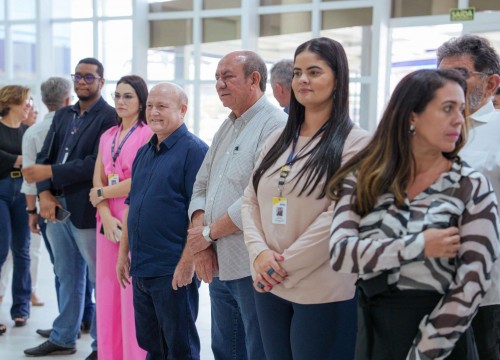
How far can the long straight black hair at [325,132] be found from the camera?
2299 mm

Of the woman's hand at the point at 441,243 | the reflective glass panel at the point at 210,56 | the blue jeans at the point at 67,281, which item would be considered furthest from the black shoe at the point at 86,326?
the reflective glass panel at the point at 210,56

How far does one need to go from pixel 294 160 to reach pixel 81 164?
7.12 feet

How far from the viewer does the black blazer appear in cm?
419

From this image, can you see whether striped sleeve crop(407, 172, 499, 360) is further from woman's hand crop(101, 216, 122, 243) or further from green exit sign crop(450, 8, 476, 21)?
green exit sign crop(450, 8, 476, 21)

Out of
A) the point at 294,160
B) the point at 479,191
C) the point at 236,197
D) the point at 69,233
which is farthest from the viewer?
the point at 69,233

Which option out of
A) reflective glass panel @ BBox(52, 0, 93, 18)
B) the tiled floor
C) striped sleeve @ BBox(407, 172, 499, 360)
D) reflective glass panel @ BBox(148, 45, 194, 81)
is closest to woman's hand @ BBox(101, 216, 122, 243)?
the tiled floor

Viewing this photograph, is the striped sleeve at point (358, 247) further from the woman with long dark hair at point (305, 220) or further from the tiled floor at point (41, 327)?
the tiled floor at point (41, 327)

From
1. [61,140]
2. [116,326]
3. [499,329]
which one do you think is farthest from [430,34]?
[499,329]

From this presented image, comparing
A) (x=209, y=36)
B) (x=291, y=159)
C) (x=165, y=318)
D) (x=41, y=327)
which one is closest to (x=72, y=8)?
(x=209, y=36)

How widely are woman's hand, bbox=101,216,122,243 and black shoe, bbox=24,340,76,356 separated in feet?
3.49

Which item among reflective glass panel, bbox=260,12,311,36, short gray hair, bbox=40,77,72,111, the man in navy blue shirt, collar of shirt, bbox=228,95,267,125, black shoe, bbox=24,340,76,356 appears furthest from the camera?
reflective glass panel, bbox=260,12,311,36

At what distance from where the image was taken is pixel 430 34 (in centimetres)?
695

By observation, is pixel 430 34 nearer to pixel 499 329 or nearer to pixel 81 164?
pixel 81 164

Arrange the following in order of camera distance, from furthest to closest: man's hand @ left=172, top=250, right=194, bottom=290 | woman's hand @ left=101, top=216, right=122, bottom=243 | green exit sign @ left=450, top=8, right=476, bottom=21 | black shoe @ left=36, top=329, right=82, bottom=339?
green exit sign @ left=450, top=8, right=476, bottom=21 < black shoe @ left=36, top=329, right=82, bottom=339 < woman's hand @ left=101, top=216, right=122, bottom=243 < man's hand @ left=172, top=250, right=194, bottom=290
